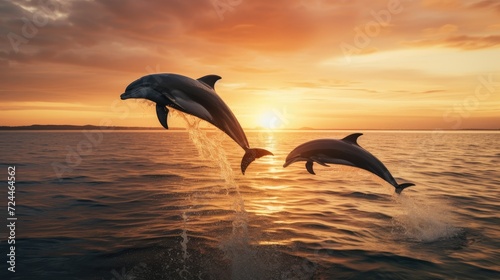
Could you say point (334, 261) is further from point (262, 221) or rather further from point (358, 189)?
point (358, 189)

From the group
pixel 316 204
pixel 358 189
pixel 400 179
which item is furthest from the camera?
pixel 400 179

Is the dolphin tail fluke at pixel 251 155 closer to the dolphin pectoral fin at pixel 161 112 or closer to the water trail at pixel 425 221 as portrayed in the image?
the dolphin pectoral fin at pixel 161 112

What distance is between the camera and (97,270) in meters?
9.05

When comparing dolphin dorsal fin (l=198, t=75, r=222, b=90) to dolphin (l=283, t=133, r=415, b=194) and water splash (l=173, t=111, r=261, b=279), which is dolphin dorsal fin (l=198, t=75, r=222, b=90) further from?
dolphin (l=283, t=133, r=415, b=194)

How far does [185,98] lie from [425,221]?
36.8 ft

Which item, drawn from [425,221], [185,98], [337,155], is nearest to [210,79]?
[185,98]

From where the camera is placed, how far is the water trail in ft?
40.1

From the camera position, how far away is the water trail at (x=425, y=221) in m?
12.2

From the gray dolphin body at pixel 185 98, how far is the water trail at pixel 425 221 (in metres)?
8.35

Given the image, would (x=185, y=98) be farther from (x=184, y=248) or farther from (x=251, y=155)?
(x=184, y=248)

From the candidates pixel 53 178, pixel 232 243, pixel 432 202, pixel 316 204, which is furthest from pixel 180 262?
pixel 53 178

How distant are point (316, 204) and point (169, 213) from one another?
6770mm

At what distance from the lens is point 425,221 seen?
13.8 metres

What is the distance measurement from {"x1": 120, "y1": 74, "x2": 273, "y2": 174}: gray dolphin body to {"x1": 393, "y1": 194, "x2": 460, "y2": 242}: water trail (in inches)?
329
